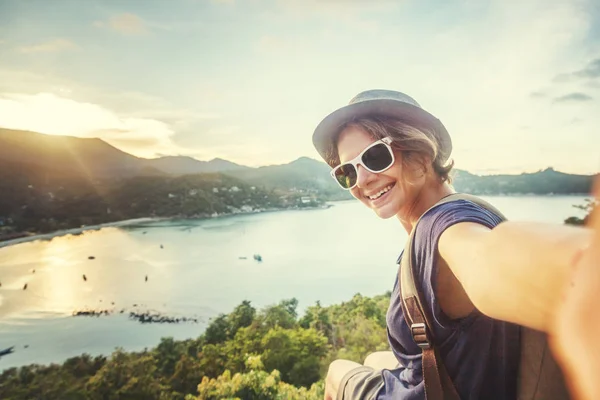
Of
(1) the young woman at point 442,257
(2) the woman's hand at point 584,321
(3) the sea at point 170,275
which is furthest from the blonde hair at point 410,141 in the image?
(3) the sea at point 170,275

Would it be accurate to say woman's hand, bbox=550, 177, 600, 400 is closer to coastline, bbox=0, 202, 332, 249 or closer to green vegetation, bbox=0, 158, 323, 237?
green vegetation, bbox=0, 158, 323, 237

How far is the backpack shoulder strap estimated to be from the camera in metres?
0.76

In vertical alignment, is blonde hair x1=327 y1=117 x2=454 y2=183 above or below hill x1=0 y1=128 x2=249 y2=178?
below

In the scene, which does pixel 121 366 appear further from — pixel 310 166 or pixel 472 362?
pixel 310 166

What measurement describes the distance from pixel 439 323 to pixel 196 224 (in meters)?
69.3

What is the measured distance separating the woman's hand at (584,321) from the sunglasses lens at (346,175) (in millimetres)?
864

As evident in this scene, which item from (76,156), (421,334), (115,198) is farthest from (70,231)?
(421,334)

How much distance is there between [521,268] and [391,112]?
73 centimetres

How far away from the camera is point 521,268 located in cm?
45

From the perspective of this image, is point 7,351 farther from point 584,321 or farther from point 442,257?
point 584,321

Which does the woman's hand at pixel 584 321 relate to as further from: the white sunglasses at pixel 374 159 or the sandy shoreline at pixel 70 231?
the sandy shoreline at pixel 70 231

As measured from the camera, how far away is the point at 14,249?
46.4m

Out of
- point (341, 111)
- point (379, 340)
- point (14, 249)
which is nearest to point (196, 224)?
point (14, 249)

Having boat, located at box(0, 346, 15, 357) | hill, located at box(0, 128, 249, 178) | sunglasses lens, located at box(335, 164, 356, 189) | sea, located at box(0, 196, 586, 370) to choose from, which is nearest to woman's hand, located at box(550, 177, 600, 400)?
sunglasses lens, located at box(335, 164, 356, 189)
